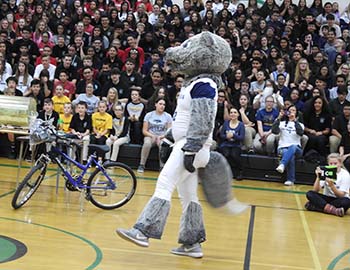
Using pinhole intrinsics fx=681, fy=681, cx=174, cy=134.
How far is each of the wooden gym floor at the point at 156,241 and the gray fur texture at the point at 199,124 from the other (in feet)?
3.46

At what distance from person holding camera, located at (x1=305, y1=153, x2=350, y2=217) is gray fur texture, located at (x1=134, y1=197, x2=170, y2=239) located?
346 centimetres

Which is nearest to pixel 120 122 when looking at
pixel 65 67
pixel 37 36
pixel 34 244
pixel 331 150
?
pixel 65 67

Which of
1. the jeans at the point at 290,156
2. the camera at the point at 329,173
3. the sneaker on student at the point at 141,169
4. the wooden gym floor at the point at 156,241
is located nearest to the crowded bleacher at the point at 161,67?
the sneaker on student at the point at 141,169

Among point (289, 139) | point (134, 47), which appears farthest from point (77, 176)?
point (134, 47)

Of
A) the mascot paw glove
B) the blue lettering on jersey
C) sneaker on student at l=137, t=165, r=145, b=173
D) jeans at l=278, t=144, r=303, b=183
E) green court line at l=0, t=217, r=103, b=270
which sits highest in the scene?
the blue lettering on jersey

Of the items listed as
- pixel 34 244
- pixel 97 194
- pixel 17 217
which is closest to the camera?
pixel 34 244

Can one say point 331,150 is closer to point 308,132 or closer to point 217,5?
point 308,132

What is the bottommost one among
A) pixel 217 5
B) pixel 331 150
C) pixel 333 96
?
pixel 331 150

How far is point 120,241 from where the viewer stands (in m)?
6.61

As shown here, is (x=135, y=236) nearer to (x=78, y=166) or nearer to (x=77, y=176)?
(x=78, y=166)

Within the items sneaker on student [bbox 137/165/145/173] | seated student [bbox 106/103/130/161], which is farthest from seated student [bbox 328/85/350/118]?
seated student [bbox 106/103/130/161]

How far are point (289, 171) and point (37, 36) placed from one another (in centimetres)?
754

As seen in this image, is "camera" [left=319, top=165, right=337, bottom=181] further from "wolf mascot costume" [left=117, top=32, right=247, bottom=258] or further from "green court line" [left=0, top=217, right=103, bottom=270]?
"green court line" [left=0, top=217, right=103, bottom=270]

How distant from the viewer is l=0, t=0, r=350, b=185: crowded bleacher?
1191 centimetres
